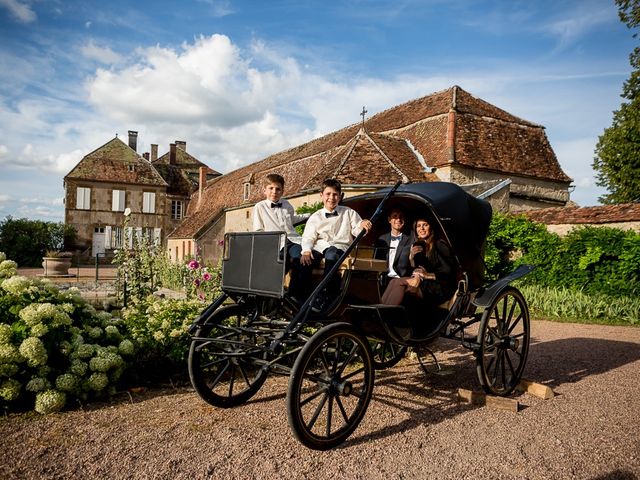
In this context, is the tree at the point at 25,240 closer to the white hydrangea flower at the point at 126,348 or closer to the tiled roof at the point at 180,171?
the tiled roof at the point at 180,171

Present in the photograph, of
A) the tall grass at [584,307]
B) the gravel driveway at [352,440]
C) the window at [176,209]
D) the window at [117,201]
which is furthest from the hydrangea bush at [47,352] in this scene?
the window at [176,209]

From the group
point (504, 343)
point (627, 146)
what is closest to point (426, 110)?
point (627, 146)

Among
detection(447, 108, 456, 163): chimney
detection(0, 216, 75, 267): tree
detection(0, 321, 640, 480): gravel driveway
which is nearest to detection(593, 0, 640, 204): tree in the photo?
detection(447, 108, 456, 163): chimney

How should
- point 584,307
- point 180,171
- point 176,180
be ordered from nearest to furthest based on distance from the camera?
point 584,307 → point 176,180 → point 180,171

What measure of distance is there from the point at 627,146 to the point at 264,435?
24.6 metres

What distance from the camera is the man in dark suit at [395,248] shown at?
15.9 feet

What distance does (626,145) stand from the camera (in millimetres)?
22453

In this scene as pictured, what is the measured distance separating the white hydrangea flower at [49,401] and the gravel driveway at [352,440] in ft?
0.23

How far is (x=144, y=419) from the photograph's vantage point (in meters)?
3.88

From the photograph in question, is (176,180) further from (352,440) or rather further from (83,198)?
(352,440)

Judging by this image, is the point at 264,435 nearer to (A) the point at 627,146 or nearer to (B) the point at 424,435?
(B) the point at 424,435

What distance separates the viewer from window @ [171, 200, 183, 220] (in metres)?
41.6

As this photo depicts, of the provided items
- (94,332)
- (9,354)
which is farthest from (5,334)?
(94,332)

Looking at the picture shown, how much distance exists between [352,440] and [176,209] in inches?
1595
